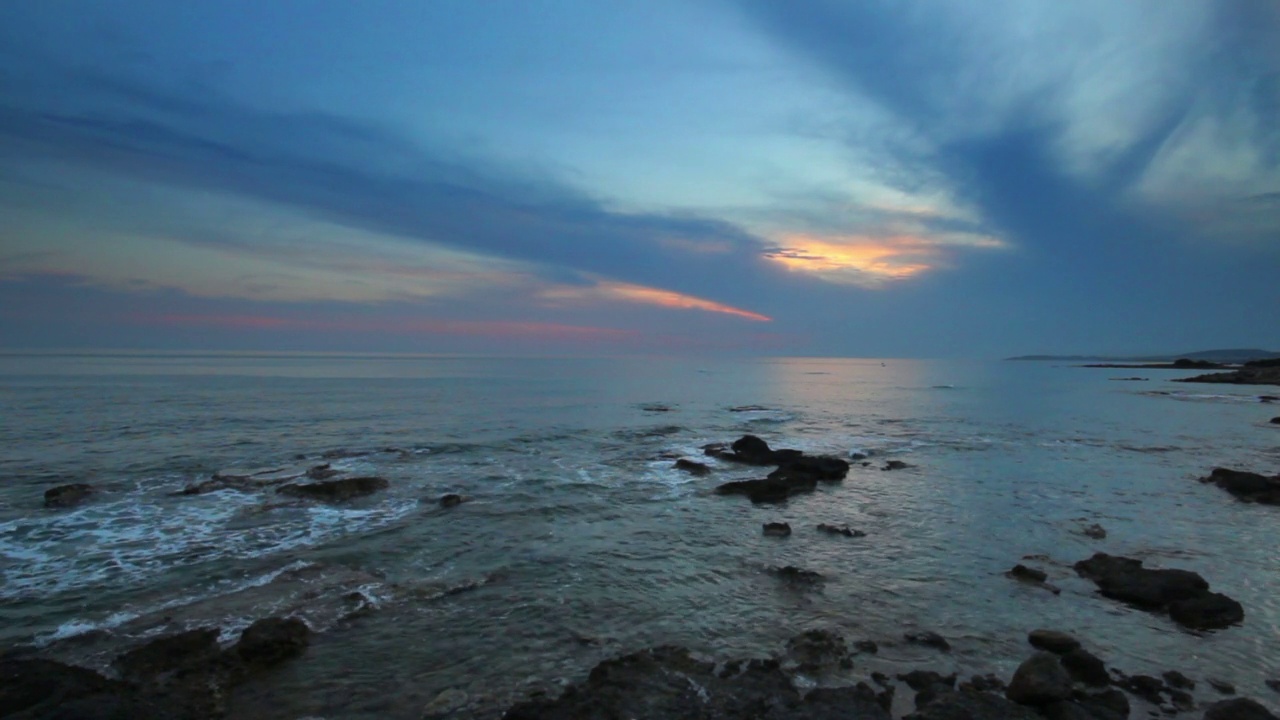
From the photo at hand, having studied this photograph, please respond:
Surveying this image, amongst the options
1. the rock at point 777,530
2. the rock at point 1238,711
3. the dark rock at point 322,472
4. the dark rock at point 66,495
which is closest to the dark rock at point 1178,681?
the rock at point 1238,711

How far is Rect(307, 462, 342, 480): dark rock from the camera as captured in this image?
25.9m

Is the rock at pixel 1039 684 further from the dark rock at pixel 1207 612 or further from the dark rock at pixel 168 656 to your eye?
the dark rock at pixel 168 656

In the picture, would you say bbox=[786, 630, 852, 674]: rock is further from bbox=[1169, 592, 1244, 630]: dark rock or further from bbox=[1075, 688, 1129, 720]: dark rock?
bbox=[1169, 592, 1244, 630]: dark rock

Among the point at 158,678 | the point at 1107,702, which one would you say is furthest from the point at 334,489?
the point at 1107,702

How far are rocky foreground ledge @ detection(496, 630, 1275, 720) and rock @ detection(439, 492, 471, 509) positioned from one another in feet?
43.6

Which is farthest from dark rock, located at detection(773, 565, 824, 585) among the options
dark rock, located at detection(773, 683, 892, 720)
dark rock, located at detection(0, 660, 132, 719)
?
dark rock, located at detection(0, 660, 132, 719)

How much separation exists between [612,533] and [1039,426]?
4489cm

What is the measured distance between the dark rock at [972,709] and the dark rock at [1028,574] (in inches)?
279

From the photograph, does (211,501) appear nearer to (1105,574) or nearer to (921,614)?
(921,614)

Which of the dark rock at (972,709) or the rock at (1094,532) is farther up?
the dark rock at (972,709)

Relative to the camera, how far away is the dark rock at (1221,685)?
32.1ft

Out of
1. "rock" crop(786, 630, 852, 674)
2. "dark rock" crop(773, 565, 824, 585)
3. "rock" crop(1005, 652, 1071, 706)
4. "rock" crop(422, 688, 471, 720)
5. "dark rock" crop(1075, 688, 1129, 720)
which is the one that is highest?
"rock" crop(1005, 652, 1071, 706)

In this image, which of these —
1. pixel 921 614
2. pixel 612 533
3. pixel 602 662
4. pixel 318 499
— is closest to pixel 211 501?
pixel 318 499

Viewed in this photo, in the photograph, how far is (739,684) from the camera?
32.3ft
